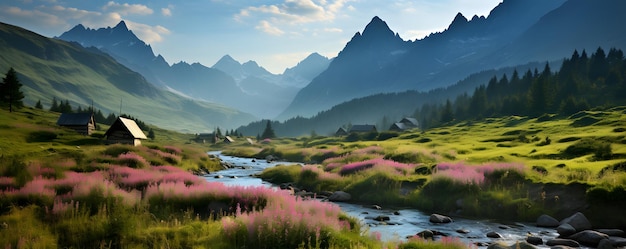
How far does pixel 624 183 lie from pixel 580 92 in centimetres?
10448

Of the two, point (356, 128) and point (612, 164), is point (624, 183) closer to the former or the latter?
point (612, 164)

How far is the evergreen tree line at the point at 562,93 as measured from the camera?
97.0m

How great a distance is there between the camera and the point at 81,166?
93.8 feet

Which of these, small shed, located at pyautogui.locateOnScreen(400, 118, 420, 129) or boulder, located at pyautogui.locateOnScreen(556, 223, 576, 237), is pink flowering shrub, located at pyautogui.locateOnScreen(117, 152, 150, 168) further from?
small shed, located at pyautogui.locateOnScreen(400, 118, 420, 129)

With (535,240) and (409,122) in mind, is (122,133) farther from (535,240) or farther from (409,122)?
(409,122)

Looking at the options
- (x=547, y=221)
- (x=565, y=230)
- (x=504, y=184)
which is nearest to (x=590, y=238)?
(x=565, y=230)

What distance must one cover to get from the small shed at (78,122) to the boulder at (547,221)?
93.5 m

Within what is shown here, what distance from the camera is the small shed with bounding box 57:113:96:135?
86.8m

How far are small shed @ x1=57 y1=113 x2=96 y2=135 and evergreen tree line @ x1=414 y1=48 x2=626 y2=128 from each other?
333 ft

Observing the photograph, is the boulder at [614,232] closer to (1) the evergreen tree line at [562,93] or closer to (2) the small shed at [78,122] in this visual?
(1) the evergreen tree line at [562,93]

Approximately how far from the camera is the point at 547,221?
18625 mm

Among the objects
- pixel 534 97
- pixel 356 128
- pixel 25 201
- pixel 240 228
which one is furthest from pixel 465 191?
pixel 356 128

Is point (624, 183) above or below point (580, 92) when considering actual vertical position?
below

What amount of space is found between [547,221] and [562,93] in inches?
4135
